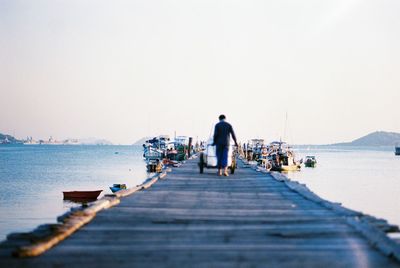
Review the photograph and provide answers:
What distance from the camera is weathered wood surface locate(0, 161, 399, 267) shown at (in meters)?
6.03

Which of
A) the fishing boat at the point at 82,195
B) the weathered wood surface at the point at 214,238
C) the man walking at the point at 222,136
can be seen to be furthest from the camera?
the fishing boat at the point at 82,195

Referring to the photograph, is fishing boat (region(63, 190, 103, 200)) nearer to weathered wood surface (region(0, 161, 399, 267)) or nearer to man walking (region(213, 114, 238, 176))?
man walking (region(213, 114, 238, 176))

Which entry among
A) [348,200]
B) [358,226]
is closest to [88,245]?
[358,226]

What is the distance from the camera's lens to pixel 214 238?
7.36m

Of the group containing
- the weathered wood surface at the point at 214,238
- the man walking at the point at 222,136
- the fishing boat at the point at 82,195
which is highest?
the man walking at the point at 222,136

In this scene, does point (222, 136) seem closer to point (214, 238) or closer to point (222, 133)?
point (222, 133)

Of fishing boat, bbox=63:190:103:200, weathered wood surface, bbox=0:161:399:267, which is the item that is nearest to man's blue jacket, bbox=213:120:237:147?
weathered wood surface, bbox=0:161:399:267

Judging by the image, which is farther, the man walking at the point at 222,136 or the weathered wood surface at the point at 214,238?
the man walking at the point at 222,136

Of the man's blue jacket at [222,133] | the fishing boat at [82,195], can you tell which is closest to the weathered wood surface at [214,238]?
the man's blue jacket at [222,133]

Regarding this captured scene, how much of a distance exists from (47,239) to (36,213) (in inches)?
1143

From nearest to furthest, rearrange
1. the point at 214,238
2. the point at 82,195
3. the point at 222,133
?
the point at 214,238 → the point at 222,133 → the point at 82,195

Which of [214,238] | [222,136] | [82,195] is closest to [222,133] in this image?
[222,136]

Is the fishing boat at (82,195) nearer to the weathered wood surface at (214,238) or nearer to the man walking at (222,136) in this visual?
the man walking at (222,136)

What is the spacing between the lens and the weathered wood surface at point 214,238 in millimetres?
6027
